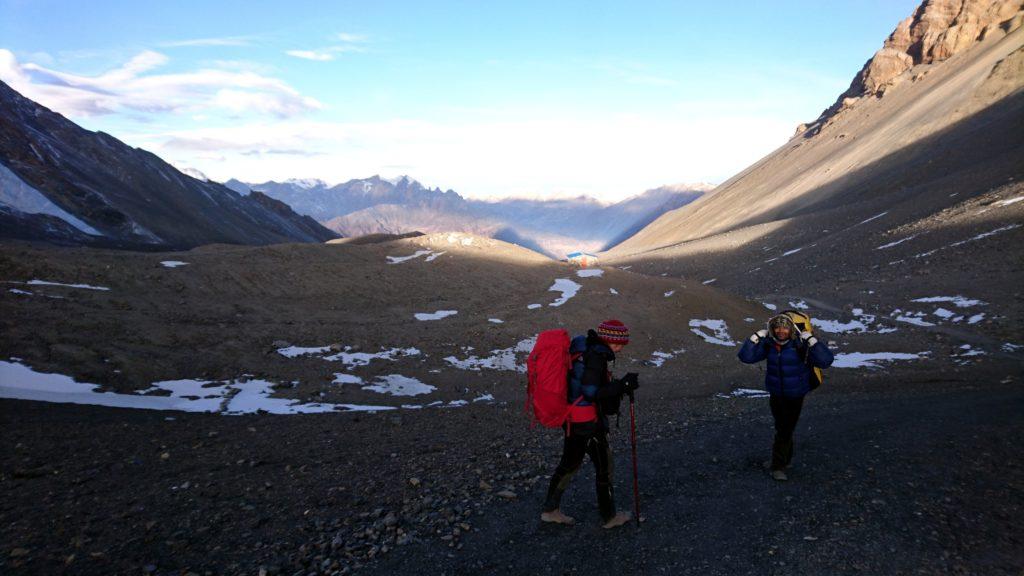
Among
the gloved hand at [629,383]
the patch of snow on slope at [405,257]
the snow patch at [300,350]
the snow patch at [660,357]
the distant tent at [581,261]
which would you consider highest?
the patch of snow on slope at [405,257]

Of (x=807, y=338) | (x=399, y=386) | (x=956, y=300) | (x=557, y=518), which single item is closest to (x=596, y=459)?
(x=557, y=518)

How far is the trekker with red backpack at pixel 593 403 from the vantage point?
640cm

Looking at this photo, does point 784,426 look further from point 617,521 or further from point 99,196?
point 99,196

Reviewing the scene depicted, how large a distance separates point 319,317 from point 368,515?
54.5 feet

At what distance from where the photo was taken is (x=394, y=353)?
19.5 m

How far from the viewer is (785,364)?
25.6 ft

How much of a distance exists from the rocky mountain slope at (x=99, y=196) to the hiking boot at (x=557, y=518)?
200 feet

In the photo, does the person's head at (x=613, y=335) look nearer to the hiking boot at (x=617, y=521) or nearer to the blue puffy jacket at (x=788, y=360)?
the hiking boot at (x=617, y=521)

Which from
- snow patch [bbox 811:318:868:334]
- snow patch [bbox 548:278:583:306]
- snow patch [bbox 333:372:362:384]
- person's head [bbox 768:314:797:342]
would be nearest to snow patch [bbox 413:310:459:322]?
snow patch [bbox 548:278:583:306]

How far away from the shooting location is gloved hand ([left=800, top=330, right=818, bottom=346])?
7699 millimetres

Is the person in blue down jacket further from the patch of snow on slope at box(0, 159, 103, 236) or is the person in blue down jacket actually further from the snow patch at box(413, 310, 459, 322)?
the patch of snow on slope at box(0, 159, 103, 236)

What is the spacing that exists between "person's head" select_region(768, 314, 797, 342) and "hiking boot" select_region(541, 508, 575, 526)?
3730 millimetres

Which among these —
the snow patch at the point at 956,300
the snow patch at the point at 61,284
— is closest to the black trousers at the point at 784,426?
the snow patch at the point at 61,284

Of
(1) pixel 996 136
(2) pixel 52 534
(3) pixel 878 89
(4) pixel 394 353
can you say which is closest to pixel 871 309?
(4) pixel 394 353
